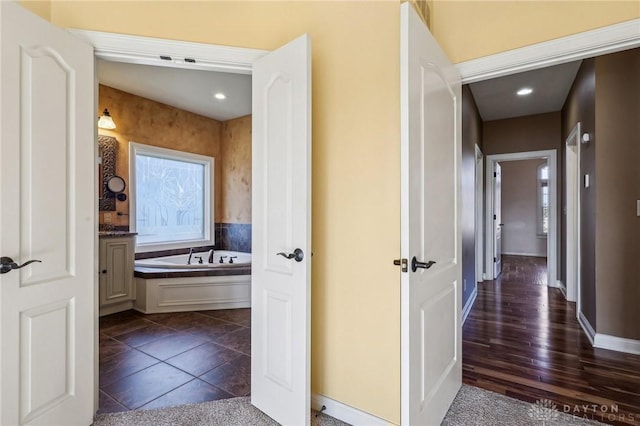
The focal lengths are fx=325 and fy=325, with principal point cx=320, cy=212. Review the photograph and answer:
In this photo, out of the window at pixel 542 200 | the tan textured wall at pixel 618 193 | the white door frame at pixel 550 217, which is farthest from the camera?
the window at pixel 542 200

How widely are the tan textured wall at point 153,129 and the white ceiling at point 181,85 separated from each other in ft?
0.36

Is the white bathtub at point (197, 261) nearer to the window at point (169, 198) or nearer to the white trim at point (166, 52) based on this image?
the window at point (169, 198)

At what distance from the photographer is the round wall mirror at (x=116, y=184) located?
391 cm

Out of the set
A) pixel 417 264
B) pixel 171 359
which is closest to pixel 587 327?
pixel 417 264

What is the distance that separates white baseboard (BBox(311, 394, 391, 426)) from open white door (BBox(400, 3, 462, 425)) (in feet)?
1.02

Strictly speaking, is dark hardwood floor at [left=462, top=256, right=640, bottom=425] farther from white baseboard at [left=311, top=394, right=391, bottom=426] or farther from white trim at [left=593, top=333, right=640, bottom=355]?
white baseboard at [left=311, top=394, right=391, bottom=426]

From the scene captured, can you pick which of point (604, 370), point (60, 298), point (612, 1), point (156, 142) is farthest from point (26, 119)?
point (604, 370)

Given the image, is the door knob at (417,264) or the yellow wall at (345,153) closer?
the door knob at (417,264)

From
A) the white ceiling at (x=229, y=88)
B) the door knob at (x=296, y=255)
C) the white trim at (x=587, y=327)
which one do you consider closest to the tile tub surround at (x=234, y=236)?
the white ceiling at (x=229, y=88)

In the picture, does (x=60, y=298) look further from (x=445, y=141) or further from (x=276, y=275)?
(x=445, y=141)

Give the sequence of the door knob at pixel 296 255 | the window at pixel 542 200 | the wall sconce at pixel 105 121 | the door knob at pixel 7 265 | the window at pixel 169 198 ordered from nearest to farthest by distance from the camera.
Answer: the door knob at pixel 7 265 → the door knob at pixel 296 255 → the wall sconce at pixel 105 121 → the window at pixel 169 198 → the window at pixel 542 200

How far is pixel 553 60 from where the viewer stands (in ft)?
5.41

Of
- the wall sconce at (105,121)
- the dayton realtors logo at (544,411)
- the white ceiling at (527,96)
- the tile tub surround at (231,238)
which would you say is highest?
the white ceiling at (527,96)

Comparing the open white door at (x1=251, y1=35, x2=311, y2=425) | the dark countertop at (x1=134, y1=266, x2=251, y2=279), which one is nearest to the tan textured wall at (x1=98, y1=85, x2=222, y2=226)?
the dark countertop at (x1=134, y1=266, x2=251, y2=279)
